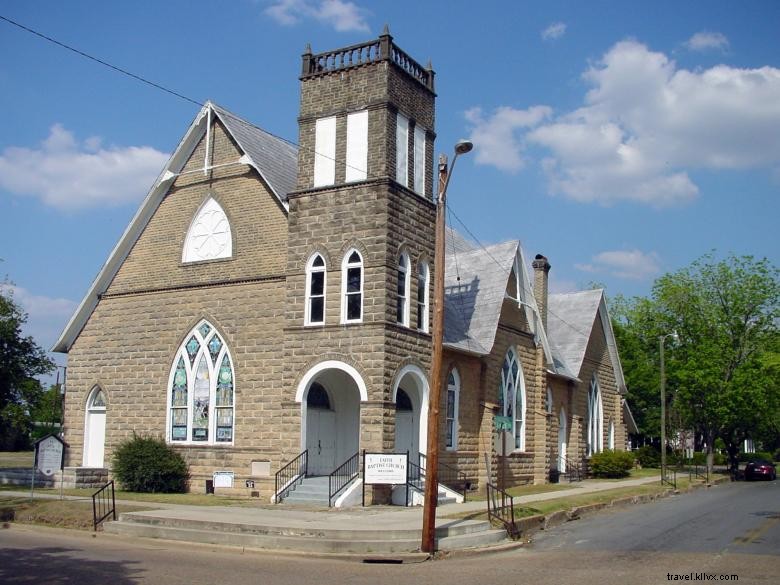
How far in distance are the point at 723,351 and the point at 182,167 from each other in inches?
1356

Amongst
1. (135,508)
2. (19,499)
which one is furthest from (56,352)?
(135,508)

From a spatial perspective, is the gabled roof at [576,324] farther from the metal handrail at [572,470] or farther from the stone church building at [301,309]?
the stone church building at [301,309]

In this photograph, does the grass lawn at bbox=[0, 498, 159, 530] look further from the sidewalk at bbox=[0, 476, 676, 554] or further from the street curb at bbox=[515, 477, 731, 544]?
the street curb at bbox=[515, 477, 731, 544]

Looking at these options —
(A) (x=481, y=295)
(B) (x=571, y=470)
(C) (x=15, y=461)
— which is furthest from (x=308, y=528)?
(C) (x=15, y=461)

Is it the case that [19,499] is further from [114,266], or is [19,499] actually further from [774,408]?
[774,408]

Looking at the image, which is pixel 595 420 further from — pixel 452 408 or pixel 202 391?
pixel 202 391

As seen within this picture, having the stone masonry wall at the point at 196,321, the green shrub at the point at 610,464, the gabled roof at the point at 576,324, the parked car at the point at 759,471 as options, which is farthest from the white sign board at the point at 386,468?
the parked car at the point at 759,471

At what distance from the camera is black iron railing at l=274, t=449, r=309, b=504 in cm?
2389

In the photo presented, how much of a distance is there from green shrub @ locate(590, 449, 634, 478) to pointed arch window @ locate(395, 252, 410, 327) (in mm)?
19727

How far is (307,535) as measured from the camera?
17.3 m

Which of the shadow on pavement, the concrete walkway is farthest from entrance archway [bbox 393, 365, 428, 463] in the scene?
the shadow on pavement

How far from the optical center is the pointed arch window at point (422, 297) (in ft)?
83.9

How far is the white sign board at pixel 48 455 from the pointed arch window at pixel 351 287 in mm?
8209

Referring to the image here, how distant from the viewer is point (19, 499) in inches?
906
